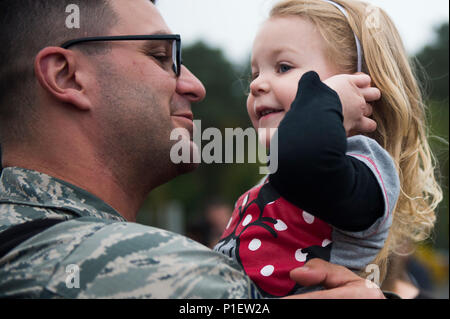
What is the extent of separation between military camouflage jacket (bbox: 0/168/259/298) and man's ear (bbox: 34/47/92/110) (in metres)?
0.67

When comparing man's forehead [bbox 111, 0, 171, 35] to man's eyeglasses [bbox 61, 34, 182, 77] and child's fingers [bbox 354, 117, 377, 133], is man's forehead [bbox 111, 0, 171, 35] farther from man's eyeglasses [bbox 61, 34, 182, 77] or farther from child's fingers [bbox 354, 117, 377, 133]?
child's fingers [bbox 354, 117, 377, 133]

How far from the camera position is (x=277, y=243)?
2.06 m

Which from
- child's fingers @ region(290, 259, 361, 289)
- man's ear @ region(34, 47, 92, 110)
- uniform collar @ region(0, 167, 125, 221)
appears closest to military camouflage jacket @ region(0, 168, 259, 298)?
uniform collar @ region(0, 167, 125, 221)

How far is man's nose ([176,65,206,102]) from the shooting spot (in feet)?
8.00

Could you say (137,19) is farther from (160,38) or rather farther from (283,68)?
(283,68)

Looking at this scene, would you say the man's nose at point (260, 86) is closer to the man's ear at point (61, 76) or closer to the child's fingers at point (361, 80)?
the child's fingers at point (361, 80)

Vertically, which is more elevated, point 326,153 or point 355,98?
point 355,98

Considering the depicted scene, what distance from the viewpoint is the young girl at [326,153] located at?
1.81 m

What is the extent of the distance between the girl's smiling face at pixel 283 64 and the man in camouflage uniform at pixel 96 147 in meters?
0.36

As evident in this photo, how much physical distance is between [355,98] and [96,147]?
125cm

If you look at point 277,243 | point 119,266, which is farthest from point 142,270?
point 277,243

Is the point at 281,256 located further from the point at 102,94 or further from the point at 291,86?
the point at 102,94

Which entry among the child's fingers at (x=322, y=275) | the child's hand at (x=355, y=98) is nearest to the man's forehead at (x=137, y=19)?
the child's hand at (x=355, y=98)
